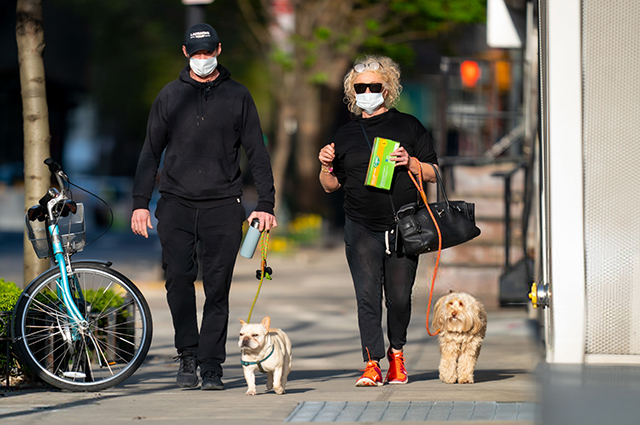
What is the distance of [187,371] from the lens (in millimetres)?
6055

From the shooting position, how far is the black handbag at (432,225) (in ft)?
19.1

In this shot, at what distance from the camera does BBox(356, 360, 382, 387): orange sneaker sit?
6.02 meters

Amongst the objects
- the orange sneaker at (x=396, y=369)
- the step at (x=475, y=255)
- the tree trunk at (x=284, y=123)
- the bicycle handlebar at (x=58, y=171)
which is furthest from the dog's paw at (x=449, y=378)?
the tree trunk at (x=284, y=123)

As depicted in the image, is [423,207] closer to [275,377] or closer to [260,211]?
[260,211]

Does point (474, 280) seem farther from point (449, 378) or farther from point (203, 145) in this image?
point (203, 145)

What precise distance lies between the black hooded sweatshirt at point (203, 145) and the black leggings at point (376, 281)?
64cm

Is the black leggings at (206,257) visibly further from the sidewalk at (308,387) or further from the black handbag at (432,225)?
the black handbag at (432,225)

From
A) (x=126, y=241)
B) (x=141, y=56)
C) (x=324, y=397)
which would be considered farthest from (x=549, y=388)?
(x=141, y=56)

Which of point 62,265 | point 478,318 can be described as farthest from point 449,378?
point 62,265

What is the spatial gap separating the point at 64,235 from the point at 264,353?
1.47 m

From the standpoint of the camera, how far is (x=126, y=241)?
2800 cm

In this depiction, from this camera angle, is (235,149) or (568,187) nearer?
(568,187)

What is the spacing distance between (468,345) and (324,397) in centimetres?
108

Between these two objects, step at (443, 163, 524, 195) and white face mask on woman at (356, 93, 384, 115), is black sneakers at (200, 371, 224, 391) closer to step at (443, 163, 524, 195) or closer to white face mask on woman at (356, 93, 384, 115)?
white face mask on woman at (356, 93, 384, 115)
